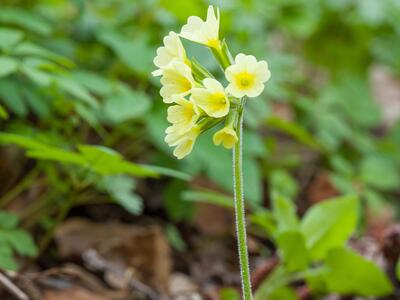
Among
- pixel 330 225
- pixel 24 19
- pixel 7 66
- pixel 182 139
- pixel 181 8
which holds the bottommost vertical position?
pixel 182 139

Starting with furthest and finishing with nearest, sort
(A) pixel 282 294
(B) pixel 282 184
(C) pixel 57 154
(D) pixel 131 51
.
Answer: (B) pixel 282 184 → (D) pixel 131 51 → (A) pixel 282 294 → (C) pixel 57 154

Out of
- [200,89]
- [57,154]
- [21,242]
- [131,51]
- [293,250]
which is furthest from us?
[131,51]

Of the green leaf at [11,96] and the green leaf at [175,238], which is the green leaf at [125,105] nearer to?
the green leaf at [11,96]

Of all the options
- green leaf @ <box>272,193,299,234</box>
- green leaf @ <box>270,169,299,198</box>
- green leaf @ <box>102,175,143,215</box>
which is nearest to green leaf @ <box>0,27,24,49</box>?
green leaf @ <box>102,175,143,215</box>

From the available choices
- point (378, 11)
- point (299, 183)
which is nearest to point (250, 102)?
point (299, 183)

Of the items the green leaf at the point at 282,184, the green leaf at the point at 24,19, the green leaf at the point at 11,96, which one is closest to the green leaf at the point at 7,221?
the green leaf at the point at 11,96

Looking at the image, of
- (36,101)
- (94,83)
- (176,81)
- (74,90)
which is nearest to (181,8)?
(94,83)

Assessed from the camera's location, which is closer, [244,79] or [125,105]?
[244,79]

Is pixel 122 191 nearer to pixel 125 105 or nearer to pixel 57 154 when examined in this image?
pixel 57 154
